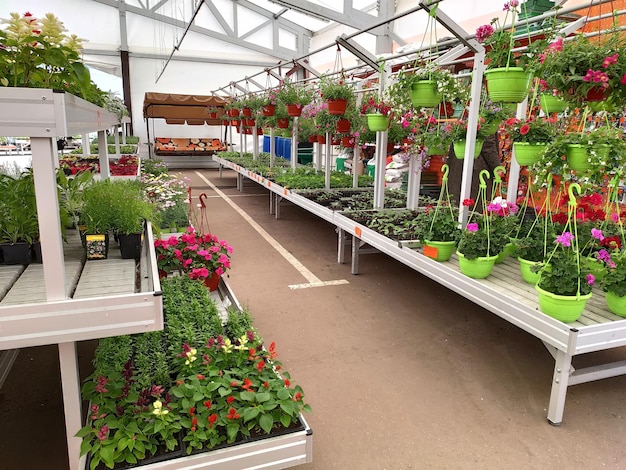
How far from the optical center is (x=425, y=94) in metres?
3.74

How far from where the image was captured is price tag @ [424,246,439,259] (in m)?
3.56

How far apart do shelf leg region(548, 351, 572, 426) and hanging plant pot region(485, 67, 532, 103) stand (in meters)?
1.64

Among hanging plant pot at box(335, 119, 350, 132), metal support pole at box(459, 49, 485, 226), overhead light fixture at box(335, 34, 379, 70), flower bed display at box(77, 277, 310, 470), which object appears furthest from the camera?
hanging plant pot at box(335, 119, 350, 132)

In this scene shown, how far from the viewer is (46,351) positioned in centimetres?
337

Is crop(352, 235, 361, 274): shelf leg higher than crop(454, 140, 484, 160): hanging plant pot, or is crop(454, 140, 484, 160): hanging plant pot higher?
crop(454, 140, 484, 160): hanging plant pot

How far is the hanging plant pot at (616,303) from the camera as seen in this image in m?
2.64

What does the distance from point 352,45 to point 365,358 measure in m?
3.23

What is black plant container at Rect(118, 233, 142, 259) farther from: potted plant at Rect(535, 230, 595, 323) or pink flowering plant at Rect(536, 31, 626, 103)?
pink flowering plant at Rect(536, 31, 626, 103)

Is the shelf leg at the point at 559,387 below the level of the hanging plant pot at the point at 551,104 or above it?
below

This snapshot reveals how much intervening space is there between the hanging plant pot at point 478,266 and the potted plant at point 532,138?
0.70 metres

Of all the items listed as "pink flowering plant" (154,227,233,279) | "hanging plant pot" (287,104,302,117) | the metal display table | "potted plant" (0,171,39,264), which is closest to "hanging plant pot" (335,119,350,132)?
"hanging plant pot" (287,104,302,117)

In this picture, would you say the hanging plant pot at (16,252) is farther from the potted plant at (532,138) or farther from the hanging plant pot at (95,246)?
the potted plant at (532,138)

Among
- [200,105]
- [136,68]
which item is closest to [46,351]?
[200,105]

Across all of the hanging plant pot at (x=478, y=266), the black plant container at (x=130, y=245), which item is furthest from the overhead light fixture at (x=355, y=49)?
the black plant container at (x=130, y=245)
